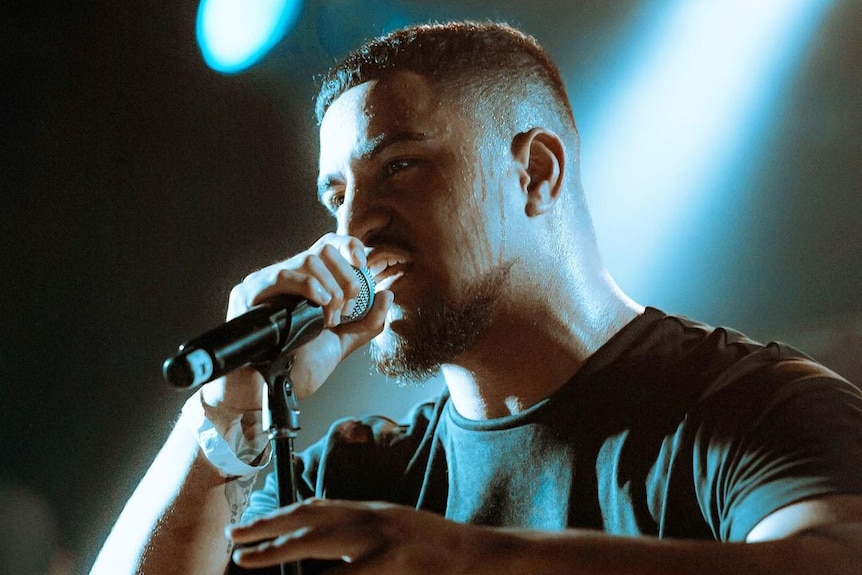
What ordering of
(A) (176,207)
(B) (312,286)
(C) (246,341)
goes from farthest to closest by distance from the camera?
(A) (176,207) → (B) (312,286) → (C) (246,341)

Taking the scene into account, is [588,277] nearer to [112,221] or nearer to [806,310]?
[806,310]

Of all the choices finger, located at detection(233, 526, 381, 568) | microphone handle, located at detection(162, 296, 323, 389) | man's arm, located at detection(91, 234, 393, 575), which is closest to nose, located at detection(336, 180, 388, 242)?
man's arm, located at detection(91, 234, 393, 575)

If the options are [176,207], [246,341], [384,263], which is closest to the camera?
[246,341]

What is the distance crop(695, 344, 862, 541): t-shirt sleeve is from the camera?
41.6 inches

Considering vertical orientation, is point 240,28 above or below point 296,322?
above

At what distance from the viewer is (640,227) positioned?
1544 millimetres

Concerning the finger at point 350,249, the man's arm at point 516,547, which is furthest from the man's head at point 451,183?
the man's arm at point 516,547

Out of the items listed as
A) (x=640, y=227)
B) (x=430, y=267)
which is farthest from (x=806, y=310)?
(x=430, y=267)

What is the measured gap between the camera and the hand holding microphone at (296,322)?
3.02ft

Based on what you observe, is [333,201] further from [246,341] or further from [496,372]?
[246,341]

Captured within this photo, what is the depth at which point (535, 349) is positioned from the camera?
4.80 ft

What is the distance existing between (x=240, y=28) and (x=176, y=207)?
0.42 metres

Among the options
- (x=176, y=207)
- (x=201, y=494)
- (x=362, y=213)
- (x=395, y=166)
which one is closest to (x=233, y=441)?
(x=201, y=494)

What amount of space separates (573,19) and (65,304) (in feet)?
3.98
